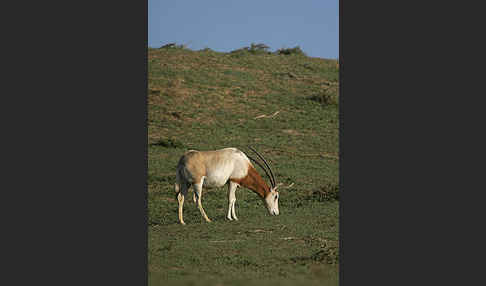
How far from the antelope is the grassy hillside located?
0.39 m

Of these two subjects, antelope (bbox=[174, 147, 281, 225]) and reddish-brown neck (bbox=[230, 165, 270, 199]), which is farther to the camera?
reddish-brown neck (bbox=[230, 165, 270, 199])

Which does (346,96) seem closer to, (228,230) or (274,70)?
(228,230)

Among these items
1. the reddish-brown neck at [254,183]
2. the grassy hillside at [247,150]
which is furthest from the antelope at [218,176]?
the grassy hillside at [247,150]

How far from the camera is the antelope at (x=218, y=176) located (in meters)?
12.6

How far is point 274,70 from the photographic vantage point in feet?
100

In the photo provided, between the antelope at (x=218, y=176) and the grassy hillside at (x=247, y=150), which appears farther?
the antelope at (x=218, y=176)

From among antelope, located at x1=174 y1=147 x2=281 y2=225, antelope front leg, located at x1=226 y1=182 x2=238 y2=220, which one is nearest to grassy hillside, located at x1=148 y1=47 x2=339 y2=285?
antelope front leg, located at x1=226 y1=182 x2=238 y2=220

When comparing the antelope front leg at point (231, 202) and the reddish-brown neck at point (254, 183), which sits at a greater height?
the reddish-brown neck at point (254, 183)

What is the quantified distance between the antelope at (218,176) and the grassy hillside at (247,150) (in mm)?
390

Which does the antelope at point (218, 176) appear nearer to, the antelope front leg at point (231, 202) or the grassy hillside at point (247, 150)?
the antelope front leg at point (231, 202)

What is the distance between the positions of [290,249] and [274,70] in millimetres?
21792

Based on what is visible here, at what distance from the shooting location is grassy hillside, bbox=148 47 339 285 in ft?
26.7

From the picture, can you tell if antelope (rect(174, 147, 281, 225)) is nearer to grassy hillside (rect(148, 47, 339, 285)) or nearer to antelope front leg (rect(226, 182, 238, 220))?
antelope front leg (rect(226, 182, 238, 220))

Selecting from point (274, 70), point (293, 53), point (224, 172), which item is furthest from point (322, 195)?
point (293, 53)
